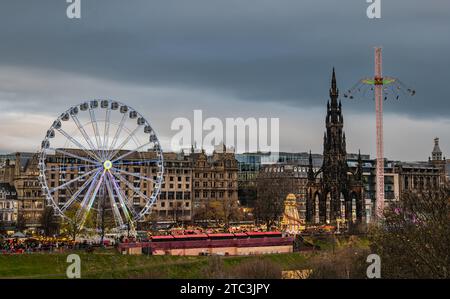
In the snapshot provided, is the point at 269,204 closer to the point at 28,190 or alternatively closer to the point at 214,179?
the point at 214,179

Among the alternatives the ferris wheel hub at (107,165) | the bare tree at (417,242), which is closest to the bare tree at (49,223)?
the ferris wheel hub at (107,165)

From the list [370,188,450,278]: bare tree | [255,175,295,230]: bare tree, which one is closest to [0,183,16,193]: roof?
[255,175,295,230]: bare tree

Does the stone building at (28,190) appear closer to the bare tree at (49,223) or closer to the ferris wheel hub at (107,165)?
the bare tree at (49,223)

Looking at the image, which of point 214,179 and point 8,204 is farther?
point 214,179

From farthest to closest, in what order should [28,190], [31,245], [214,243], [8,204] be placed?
[28,190] < [8,204] < [214,243] < [31,245]

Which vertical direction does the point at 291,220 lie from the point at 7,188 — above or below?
below

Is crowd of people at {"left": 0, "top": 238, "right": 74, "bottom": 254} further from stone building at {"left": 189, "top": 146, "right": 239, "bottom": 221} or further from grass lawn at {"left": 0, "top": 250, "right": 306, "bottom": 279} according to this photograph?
stone building at {"left": 189, "top": 146, "right": 239, "bottom": 221}

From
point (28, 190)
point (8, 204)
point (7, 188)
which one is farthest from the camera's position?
point (7, 188)

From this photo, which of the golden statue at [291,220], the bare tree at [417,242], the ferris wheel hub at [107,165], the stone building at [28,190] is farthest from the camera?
the stone building at [28,190]

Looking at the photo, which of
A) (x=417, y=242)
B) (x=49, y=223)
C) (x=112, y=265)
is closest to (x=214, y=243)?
(x=112, y=265)

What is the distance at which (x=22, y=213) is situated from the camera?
539 ft
